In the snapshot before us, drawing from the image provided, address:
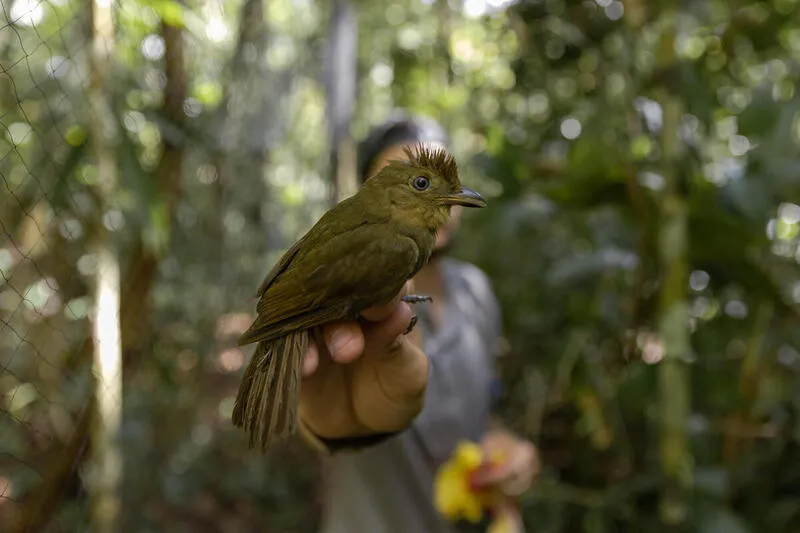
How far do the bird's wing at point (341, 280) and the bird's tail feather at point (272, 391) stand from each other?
0.02 meters

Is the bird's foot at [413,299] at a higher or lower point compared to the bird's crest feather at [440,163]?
lower

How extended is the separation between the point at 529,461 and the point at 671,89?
3.05 feet

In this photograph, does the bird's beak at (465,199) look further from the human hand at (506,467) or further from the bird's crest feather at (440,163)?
the human hand at (506,467)

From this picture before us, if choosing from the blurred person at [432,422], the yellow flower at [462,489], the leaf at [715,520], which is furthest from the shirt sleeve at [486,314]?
the leaf at [715,520]

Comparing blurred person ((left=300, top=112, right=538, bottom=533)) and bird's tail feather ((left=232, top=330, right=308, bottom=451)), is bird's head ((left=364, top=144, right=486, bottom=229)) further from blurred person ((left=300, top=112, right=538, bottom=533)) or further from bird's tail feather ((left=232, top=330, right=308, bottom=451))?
blurred person ((left=300, top=112, right=538, bottom=533))

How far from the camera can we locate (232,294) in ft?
11.0

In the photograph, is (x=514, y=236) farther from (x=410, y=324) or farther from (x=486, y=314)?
(x=410, y=324)

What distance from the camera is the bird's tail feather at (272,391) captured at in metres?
0.81

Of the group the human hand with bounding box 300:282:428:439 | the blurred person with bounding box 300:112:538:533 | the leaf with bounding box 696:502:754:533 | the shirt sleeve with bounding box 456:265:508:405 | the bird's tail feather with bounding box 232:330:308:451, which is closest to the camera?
the bird's tail feather with bounding box 232:330:308:451

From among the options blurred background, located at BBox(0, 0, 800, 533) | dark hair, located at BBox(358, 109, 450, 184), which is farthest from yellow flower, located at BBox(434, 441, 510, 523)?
dark hair, located at BBox(358, 109, 450, 184)

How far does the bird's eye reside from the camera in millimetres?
972

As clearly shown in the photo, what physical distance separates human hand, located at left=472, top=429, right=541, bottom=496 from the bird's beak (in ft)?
2.81

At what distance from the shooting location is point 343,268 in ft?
2.97

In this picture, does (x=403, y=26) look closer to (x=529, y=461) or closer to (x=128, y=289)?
(x=128, y=289)
